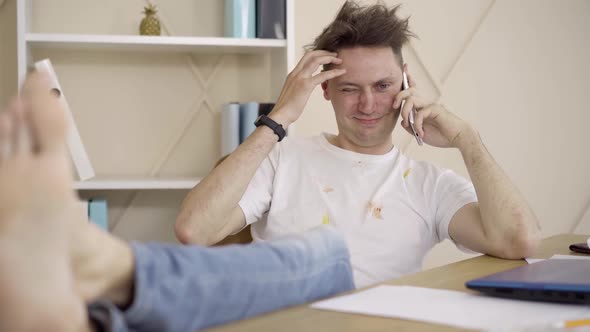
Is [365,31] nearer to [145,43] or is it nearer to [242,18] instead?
[242,18]

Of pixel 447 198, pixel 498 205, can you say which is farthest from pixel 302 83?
pixel 498 205

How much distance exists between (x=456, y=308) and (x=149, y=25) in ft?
5.32

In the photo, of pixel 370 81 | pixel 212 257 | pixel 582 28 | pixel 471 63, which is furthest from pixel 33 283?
pixel 582 28

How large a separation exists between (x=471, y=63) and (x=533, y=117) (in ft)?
1.06

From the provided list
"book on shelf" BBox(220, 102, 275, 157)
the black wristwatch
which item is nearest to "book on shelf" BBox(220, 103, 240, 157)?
"book on shelf" BBox(220, 102, 275, 157)

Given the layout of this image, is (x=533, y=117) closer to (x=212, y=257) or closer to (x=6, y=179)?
(x=212, y=257)

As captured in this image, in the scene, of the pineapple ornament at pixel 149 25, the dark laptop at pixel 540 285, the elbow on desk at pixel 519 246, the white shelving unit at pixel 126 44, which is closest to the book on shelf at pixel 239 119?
the white shelving unit at pixel 126 44

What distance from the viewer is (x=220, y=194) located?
153cm

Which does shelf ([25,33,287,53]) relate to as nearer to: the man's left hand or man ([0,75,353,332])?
the man's left hand

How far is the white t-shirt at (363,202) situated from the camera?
157cm

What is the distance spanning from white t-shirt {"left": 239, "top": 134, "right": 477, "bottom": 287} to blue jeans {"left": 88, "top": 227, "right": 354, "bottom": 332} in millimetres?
767

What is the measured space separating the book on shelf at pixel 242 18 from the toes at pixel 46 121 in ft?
5.39

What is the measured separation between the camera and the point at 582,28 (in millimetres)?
2723

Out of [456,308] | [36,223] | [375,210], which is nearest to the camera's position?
[36,223]
